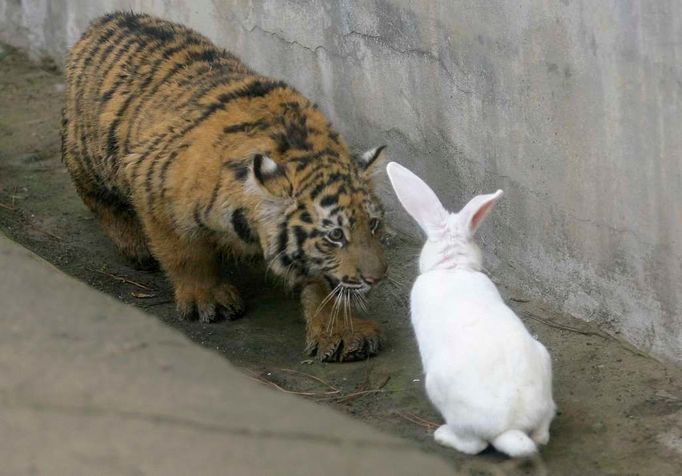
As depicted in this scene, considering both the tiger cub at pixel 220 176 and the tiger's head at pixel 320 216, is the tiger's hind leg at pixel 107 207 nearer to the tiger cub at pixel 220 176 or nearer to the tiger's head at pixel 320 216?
the tiger cub at pixel 220 176

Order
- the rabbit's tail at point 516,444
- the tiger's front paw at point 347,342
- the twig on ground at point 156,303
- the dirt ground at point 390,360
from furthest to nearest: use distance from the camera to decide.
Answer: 1. the twig on ground at point 156,303
2. the tiger's front paw at point 347,342
3. the dirt ground at point 390,360
4. the rabbit's tail at point 516,444

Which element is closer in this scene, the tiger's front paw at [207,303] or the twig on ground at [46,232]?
the tiger's front paw at [207,303]

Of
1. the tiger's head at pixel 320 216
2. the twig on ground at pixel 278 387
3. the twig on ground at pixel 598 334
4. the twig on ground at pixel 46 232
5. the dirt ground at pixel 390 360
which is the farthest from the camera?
the twig on ground at pixel 46 232

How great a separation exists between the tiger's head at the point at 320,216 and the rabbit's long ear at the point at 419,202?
0.48 metres

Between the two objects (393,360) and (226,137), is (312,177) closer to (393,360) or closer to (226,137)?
(226,137)

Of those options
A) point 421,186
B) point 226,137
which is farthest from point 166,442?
point 226,137

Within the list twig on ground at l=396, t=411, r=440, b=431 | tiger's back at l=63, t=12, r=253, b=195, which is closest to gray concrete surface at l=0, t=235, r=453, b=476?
twig on ground at l=396, t=411, r=440, b=431

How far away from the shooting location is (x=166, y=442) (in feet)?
6.29

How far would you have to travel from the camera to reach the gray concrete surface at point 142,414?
1878 mm

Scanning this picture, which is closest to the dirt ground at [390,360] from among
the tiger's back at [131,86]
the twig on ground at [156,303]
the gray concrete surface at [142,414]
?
the twig on ground at [156,303]

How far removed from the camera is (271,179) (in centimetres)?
496

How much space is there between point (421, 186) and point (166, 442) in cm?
259

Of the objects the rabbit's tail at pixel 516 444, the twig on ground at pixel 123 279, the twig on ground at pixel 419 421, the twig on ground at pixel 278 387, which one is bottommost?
the twig on ground at pixel 123 279

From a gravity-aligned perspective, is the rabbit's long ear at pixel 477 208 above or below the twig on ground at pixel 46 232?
above
